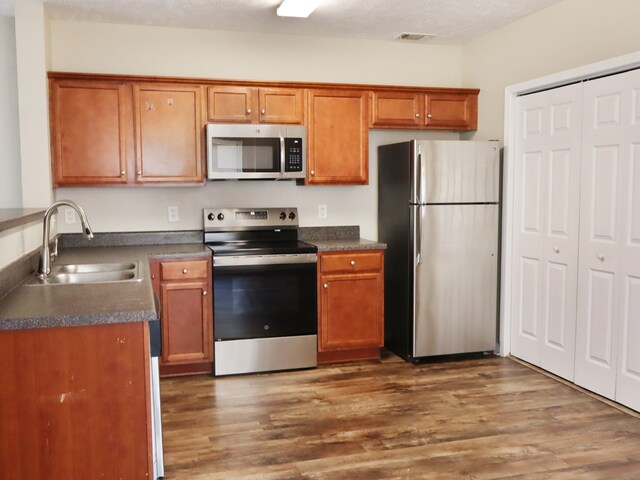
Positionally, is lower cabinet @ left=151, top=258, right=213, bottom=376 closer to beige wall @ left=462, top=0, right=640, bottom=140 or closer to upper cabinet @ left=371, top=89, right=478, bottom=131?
upper cabinet @ left=371, top=89, right=478, bottom=131

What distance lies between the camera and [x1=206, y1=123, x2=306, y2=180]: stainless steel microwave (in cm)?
418

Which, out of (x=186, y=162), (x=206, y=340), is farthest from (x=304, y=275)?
(x=186, y=162)

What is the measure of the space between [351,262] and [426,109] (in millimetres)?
1335

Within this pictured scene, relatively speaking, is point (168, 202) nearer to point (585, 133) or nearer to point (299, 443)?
point (299, 443)

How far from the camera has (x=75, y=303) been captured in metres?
2.22

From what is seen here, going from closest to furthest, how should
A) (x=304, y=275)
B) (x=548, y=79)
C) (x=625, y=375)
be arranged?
1. (x=625, y=375)
2. (x=548, y=79)
3. (x=304, y=275)

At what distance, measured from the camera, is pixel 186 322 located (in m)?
4.03

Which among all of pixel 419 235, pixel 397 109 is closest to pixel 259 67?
pixel 397 109

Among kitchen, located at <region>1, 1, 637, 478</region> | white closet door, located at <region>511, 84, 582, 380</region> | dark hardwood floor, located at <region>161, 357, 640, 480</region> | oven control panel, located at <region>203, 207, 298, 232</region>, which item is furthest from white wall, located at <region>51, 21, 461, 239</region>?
dark hardwood floor, located at <region>161, 357, 640, 480</region>

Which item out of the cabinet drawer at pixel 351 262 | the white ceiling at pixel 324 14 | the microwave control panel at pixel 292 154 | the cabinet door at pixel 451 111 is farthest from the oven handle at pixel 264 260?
the white ceiling at pixel 324 14

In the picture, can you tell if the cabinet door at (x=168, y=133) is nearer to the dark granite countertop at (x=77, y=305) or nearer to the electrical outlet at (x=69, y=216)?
the electrical outlet at (x=69, y=216)

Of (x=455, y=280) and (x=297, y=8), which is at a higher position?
(x=297, y=8)

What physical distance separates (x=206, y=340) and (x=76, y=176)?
1.38 meters

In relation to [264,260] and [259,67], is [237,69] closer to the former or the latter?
[259,67]
